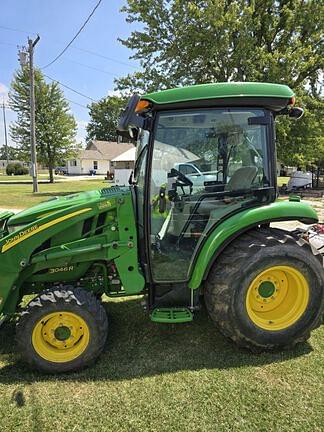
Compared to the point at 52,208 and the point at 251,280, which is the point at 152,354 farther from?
the point at 52,208

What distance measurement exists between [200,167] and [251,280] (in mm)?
1103

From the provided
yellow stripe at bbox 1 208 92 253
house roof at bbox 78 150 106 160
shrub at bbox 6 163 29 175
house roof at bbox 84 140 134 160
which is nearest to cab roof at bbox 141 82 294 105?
yellow stripe at bbox 1 208 92 253

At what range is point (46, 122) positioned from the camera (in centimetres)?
2706

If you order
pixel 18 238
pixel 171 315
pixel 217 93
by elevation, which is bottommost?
pixel 171 315

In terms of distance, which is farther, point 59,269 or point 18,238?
point 59,269

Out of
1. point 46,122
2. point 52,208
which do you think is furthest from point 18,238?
point 46,122

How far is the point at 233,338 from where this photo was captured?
121 inches

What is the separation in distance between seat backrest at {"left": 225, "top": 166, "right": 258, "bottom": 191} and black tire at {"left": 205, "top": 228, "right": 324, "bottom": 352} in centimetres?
44

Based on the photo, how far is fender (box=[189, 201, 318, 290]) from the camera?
9.91 feet

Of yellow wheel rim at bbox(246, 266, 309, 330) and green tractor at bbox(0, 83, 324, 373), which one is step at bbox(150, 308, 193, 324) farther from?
yellow wheel rim at bbox(246, 266, 309, 330)

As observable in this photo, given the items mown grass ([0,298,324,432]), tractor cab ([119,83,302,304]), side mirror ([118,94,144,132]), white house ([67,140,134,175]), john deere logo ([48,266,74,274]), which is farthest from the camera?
white house ([67,140,134,175])

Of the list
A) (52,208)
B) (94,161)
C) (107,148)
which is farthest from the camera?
(107,148)

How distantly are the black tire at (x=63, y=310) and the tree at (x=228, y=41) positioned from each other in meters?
13.8

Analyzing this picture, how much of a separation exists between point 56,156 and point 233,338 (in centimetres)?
2722
